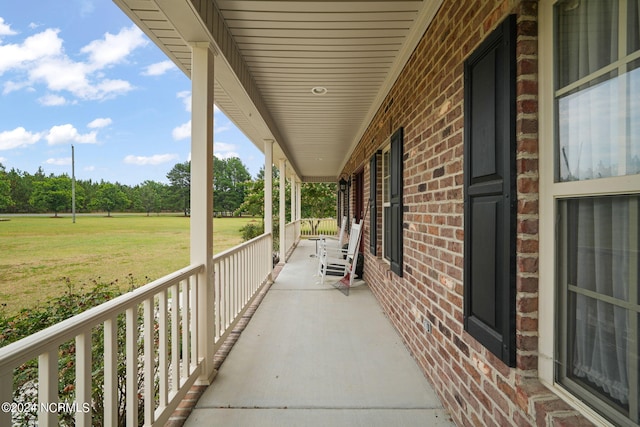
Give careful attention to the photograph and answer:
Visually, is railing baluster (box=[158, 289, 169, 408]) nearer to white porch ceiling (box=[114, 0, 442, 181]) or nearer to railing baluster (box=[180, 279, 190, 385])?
railing baluster (box=[180, 279, 190, 385])

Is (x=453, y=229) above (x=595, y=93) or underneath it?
underneath

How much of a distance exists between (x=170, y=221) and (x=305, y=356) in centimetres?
580

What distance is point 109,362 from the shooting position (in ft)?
4.49

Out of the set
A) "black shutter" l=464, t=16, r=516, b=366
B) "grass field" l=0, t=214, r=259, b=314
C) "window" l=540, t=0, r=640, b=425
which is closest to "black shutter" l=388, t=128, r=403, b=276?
"black shutter" l=464, t=16, r=516, b=366

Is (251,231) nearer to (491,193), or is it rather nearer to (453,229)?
(453,229)

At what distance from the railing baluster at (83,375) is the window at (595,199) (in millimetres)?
1803

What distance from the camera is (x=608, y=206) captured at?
1.01 metres

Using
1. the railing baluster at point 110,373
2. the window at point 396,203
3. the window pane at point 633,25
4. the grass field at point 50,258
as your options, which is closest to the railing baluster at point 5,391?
the railing baluster at point 110,373

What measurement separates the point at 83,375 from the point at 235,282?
2.18m

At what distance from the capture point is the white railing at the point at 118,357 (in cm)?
103

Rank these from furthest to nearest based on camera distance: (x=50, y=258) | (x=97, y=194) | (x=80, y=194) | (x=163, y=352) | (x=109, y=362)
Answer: (x=97, y=194), (x=80, y=194), (x=50, y=258), (x=163, y=352), (x=109, y=362)

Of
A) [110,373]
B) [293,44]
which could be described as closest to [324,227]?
[293,44]

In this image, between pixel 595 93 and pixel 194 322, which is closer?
pixel 595 93

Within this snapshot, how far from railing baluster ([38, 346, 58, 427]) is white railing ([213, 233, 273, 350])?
5.38ft
